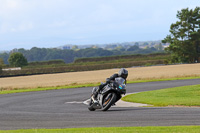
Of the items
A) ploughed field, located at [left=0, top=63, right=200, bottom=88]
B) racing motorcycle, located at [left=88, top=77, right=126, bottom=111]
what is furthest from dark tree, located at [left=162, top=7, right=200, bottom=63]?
racing motorcycle, located at [left=88, top=77, right=126, bottom=111]

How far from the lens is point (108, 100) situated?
720 inches

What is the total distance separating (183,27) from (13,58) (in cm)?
5972

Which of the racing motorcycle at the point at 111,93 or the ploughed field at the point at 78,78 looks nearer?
the racing motorcycle at the point at 111,93

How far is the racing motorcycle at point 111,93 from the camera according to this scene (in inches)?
701

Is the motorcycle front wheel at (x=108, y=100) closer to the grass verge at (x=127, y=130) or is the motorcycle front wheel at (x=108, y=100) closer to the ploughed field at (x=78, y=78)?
the grass verge at (x=127, y=130)

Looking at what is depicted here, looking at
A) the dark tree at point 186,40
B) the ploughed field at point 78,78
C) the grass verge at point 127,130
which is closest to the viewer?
→ the grass verge at point 127,130

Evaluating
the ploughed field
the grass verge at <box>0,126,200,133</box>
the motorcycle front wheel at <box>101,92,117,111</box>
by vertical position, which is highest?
the motorcycle front wheel at <box>101,92,117,111</box>

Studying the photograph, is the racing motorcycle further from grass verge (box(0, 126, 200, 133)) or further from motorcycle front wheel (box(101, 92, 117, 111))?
grass verge (box(0, 126, 200, 133))

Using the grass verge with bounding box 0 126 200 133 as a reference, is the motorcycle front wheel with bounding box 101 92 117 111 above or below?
above

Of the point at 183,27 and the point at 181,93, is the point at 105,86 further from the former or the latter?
the point at 183,27

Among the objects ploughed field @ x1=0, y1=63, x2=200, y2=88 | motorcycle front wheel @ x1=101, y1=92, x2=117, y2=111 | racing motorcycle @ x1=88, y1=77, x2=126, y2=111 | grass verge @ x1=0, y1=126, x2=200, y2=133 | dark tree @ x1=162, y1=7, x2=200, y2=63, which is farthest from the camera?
dark tree @ x1=162, y1=7, x2=200, y2=63

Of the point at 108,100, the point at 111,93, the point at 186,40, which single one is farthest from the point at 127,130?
the point at 186,40

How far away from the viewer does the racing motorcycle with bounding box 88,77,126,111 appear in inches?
701

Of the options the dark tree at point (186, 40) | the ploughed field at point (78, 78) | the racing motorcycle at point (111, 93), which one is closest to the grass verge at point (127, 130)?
the racing motorcycle at point (111, 93)
